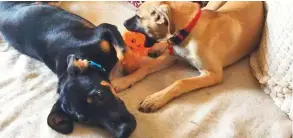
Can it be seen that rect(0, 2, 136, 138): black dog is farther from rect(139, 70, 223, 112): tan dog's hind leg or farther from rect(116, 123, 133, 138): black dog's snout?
rect(139, 70, 223, 112): tan dog's hind leg

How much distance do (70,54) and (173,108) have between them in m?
0.53

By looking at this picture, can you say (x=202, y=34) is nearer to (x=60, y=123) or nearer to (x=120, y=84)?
(x=120, y=84)

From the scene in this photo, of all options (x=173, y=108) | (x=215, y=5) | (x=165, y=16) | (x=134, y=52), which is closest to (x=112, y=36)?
(x=134, y=52)

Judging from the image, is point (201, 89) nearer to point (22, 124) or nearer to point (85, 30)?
point (85, 30)

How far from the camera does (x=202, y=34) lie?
181 cm

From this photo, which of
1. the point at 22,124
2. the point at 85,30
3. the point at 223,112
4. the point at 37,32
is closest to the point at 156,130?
the point at 223,112

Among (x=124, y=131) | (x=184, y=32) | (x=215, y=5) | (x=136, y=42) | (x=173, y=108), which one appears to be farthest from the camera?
(x=215, y=5)

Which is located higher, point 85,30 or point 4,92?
point 85,30

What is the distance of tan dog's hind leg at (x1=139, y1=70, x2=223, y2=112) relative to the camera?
1.57m

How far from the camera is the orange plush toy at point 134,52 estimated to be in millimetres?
1809

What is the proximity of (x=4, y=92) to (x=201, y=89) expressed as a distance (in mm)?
873

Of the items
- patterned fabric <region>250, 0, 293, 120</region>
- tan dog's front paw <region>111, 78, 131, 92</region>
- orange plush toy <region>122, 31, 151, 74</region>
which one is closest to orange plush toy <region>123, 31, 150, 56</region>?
orange plush toy <region>122, 31, 151, 74</region>

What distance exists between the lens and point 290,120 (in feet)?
4.96

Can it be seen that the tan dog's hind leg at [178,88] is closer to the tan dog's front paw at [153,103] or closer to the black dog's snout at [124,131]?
the tan dog's front paw at [153,103]
